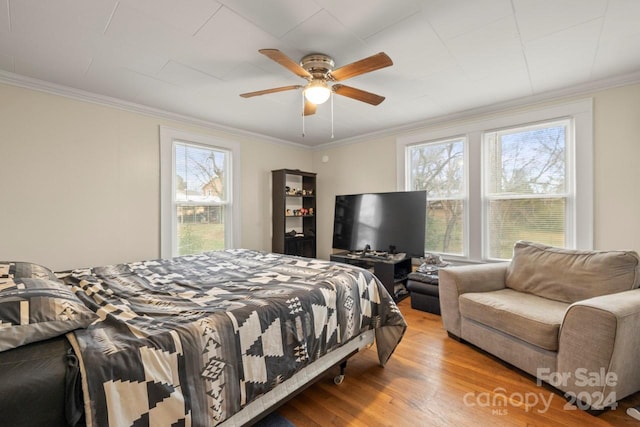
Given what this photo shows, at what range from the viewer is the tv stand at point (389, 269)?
3611mm

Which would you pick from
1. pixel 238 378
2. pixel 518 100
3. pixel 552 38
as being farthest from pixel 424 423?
pixel 518 100

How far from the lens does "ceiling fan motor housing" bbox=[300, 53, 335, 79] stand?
2166 mm

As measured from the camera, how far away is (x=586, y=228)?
2855mm

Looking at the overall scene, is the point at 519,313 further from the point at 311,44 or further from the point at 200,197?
the point at 200,197

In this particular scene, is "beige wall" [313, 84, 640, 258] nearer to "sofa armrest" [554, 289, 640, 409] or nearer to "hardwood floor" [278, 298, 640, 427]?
"sofa armrest" [554, 289, 640, 409]

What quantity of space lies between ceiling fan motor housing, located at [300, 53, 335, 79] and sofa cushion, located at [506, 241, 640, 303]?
250 cm

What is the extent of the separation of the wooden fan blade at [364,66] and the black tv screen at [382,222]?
2160 millimetres

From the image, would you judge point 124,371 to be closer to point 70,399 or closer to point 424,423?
point 70,399

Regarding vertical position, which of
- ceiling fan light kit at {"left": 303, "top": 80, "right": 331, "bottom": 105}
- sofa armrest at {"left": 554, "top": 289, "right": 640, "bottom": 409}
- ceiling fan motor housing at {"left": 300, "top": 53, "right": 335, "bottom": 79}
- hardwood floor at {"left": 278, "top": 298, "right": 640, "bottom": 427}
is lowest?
hardwood floor at {"left": 278, "top": 298, "right": 640, "bottom": 427}

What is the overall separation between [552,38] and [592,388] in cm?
234

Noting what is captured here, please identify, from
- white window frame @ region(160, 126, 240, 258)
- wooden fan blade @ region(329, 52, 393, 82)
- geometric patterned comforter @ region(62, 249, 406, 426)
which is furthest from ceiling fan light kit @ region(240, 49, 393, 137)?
white window frame @ region(160, 126, 240, 258)

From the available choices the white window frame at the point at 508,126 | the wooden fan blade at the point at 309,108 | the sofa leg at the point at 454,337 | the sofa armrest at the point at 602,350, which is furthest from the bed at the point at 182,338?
the white window frame at the point at 508,126

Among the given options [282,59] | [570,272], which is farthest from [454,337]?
[282,59]

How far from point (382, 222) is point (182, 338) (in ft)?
10.9
